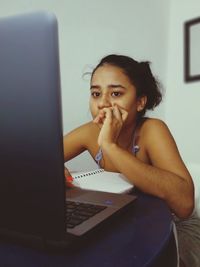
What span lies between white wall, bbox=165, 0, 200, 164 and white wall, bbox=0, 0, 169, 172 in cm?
9

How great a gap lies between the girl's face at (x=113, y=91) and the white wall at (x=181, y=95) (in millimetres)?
704

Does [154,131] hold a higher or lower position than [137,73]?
lower

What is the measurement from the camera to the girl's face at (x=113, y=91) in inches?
48.6

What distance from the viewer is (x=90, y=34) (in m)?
1.82

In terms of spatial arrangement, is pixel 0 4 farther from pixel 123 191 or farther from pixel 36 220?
pixel 36 220

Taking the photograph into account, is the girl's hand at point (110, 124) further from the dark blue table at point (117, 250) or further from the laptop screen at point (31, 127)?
the laptop screen at point (31, 127)

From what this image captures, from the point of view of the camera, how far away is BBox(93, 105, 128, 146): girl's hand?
3.24ft

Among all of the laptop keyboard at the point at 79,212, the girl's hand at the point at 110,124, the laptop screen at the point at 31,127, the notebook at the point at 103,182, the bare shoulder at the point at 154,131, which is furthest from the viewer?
the bare shoulder at the point at 154,131

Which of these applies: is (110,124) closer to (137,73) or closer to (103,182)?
(103,182)

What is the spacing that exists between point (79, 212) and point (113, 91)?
2.47ft

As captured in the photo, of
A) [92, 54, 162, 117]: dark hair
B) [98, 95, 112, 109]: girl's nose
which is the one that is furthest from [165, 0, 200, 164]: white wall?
[98, 95, 112, 109]: girl's nose

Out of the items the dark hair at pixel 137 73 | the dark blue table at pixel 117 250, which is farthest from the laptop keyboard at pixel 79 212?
the dark hair at pixel 137 73

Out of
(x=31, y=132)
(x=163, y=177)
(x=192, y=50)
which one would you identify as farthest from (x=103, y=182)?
(x=192, y=50)

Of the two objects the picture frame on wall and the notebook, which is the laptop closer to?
the notebook
